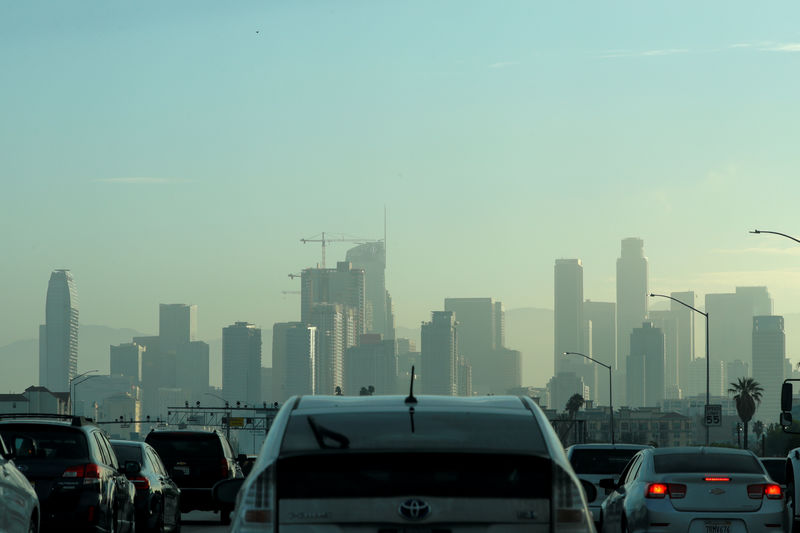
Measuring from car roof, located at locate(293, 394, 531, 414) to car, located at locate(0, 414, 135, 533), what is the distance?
7781mm

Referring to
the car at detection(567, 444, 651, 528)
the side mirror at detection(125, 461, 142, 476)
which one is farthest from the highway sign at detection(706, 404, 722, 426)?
the side mirror at detection(125, 461, 142, 476)

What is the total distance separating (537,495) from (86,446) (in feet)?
31.5

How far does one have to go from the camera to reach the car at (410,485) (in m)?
7.09

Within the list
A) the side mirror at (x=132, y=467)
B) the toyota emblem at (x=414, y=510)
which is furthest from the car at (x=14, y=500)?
the toyota emblem at (x=414, y=510)

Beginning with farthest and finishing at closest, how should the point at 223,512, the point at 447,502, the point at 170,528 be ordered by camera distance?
the point at 223,512
the point at 170,528
the point at 447,502

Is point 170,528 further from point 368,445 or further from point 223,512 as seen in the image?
point 368,445

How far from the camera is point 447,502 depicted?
7.09 metres

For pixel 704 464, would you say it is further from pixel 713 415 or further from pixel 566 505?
pixel 713 415

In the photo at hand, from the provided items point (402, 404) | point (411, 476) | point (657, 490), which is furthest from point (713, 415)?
point (411, 476)

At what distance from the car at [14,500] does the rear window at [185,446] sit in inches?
538

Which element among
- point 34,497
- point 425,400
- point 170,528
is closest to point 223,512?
point 170,528

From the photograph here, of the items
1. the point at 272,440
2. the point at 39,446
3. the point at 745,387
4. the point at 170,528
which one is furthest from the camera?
the point at 745,387

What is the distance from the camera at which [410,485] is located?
712 centimetres

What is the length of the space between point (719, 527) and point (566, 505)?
9211 millimetres
